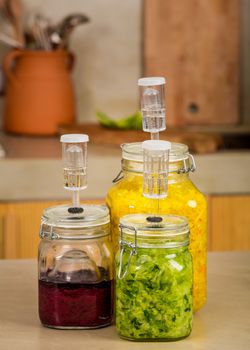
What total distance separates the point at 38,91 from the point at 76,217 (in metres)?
1.91

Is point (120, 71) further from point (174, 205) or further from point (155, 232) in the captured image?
point (155, 232)

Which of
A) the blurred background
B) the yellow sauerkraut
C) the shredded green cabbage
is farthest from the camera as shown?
the blurred background

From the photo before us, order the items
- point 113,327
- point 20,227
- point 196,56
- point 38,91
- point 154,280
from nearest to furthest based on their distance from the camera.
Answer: point 154,280 < point 113,327 < point 20,227 < point 38,91 < point 196,56

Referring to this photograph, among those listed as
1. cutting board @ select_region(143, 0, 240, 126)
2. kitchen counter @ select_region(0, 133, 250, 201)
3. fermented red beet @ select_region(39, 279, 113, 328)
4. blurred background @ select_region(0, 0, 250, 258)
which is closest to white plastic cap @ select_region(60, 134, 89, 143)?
fermented red beet @ select_region(39, 279, 113, 328)

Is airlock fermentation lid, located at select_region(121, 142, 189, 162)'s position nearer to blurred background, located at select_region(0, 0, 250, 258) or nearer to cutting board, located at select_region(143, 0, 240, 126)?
blurred background, located at select_region(0, 0, 250, 258)

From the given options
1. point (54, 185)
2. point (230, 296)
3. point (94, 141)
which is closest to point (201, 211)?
point (230, 296)

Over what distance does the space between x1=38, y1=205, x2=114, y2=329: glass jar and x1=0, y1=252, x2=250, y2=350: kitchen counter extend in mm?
29

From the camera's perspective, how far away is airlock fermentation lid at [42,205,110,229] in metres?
1.24

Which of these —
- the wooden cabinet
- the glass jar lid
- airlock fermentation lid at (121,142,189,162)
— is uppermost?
airlock fermentation lid at (121,142,189,162)

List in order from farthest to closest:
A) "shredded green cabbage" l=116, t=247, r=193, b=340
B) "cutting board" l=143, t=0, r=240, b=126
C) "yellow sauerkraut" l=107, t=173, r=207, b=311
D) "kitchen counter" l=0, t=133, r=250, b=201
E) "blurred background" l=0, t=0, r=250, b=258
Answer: "cutting board" l=143, t=0, r=240, b=126 → "blurred background" l=0, t=0, r=250, b=258 → "kitchen counter" l=0, t=133, r=250, b=201 → "yellow sauerkraut" l=107, t=173, r=207, b=311 → "shredded green cabbage" l=116, t=247, r=193, b=340

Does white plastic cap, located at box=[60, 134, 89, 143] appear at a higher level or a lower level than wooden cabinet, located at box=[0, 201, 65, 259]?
higher

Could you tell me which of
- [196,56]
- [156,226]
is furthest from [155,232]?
[196,56]

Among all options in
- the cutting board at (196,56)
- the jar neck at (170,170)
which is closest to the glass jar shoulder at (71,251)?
the jar neck at (170,170)

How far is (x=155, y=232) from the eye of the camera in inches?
46.3
